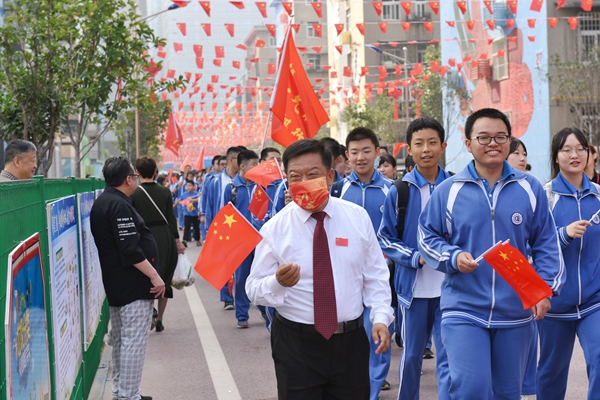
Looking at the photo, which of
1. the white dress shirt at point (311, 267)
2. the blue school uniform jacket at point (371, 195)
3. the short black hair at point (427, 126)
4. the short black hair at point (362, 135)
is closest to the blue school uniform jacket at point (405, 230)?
the short black hair at point (427, 126)

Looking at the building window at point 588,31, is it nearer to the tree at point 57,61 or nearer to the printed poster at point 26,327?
the tree at point 57,61

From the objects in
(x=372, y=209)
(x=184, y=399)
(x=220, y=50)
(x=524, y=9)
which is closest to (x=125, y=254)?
(x=184, y=399)

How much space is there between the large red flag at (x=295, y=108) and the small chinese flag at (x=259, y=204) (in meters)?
0.83

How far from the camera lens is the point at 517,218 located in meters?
4.59

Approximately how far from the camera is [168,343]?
9.75 meters

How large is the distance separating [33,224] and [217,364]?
13.0 ft

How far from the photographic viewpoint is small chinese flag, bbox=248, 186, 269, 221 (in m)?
10.1

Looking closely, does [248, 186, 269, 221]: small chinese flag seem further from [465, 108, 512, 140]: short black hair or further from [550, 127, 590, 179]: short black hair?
[465, 108, 512, 140]: short black hair

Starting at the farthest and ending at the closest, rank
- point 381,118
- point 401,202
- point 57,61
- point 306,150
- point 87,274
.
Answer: point 381,118 → point 57,61 → point 87,274 → point 401,202 → point 306,150

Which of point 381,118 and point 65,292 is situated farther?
point 381,118

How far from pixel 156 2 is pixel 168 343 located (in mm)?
84531

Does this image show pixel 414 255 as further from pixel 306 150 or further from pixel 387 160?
pixel 387 160

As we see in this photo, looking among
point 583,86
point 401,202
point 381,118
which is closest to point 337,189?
point 401,202

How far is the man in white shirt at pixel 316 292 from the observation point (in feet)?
13.3
